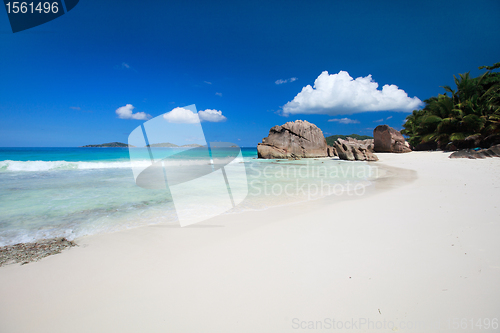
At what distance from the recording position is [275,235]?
10.5 ft

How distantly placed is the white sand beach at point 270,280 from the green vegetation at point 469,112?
22.7 m

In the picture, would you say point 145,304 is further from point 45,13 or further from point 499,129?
point 499,129

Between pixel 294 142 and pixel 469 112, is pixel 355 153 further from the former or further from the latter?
pixel 469 112

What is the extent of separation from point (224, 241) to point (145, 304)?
1403mm


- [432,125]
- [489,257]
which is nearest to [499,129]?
[432,125]

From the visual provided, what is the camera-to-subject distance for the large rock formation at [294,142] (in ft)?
96.6

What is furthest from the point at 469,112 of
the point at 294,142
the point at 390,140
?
the point at 294,142

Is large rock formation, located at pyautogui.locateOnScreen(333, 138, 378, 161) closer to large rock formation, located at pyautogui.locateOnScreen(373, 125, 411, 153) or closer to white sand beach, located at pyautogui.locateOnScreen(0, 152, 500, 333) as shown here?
large rock formation, located at pyautogui.locateOnScreen(373, 125, 411, 153)

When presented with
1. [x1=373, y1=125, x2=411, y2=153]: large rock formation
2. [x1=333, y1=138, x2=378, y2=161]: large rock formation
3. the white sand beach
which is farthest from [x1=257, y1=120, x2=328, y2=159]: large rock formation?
the white sand beach

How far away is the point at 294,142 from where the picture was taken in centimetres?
2969

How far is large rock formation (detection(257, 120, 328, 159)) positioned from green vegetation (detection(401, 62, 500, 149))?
12250mm

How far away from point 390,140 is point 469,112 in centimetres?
752

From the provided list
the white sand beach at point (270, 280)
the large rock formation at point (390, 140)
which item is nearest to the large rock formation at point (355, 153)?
the large rock formation at point (390, 140)

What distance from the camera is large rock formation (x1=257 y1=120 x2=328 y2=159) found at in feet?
96.6
